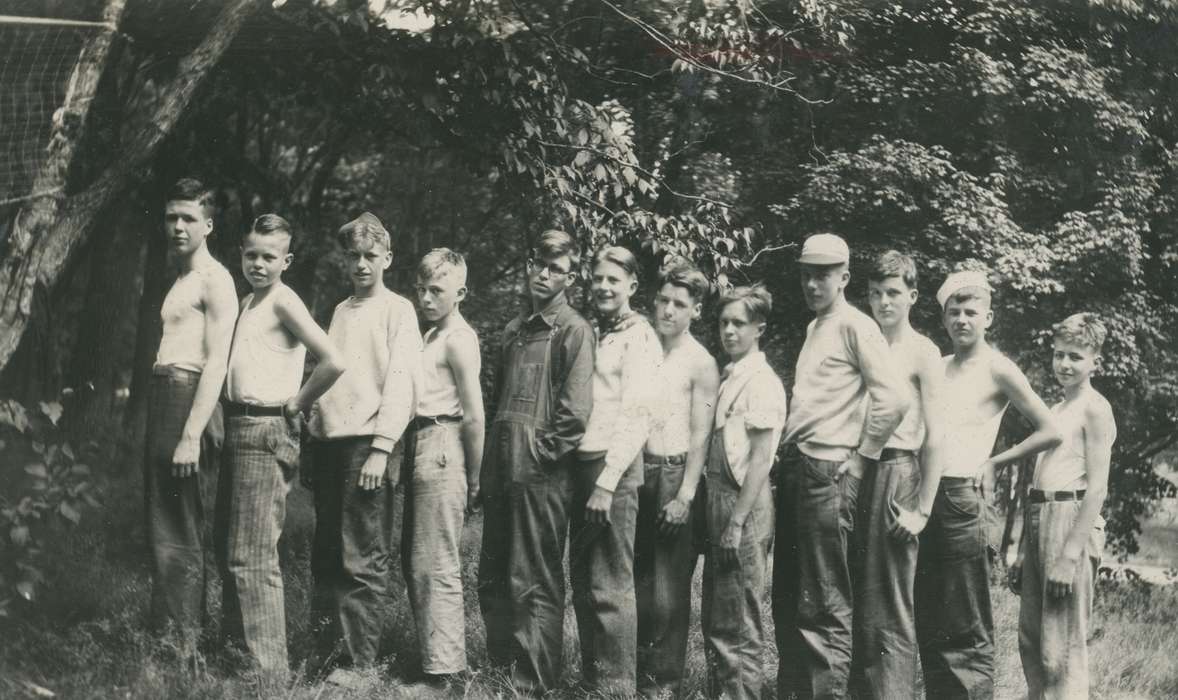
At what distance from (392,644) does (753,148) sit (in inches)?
319

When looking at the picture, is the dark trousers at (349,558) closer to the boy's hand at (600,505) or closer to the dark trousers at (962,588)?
the boy's hand at (600,505)

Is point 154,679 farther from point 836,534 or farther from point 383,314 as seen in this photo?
point 836,534

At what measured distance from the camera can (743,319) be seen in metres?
4.94

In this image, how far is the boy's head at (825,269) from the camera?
4832 mm

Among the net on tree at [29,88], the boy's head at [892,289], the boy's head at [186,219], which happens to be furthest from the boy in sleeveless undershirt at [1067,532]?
the net on tree at [29,88]

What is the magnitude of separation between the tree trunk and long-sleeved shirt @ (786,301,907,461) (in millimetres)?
3179

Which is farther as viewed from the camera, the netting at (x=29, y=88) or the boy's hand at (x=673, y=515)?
the netting at (x=29, y=88)

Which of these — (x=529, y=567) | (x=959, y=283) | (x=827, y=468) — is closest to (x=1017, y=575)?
(x=827, y=468)

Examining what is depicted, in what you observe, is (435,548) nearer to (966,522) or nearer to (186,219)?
(186,219)

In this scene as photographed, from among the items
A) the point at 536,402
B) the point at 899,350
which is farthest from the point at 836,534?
the point at 536,402

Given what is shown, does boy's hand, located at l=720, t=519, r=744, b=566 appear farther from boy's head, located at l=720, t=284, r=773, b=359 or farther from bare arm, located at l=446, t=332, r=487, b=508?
bare arm, located at l=446, t=332, r=487, b=508

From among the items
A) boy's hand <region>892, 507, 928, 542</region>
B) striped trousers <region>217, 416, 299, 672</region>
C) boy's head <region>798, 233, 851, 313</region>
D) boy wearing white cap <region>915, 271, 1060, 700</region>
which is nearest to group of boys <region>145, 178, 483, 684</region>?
striped trousers <region>217, 416, 299, 672</region>

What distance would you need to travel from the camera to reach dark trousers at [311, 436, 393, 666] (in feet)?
15.6

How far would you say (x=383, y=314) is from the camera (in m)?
4.94
